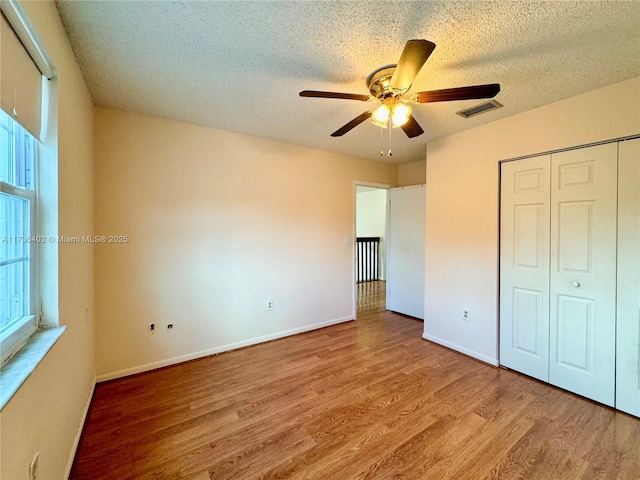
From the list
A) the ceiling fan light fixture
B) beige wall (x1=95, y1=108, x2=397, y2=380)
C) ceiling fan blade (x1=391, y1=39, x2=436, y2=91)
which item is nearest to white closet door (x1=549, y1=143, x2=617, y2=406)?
the ceiling fan light fixture

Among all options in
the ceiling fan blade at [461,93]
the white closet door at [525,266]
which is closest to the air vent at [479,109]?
the white closet door at [525,266]

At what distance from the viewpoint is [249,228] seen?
116 inches

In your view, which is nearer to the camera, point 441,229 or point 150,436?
point 150,436

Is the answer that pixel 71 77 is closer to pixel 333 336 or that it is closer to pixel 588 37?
pixel 588 37

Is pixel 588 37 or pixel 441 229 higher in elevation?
pixel 588 37

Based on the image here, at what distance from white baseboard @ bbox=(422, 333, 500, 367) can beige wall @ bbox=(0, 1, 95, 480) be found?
10.3 ft

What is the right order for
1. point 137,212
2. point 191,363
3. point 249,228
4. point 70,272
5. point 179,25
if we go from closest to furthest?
1. point 179,25
2. point 70,272
3. point 137,212
4. point 191,363
5. point 249,228

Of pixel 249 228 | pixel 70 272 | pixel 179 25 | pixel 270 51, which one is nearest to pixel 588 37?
pixel 270 51

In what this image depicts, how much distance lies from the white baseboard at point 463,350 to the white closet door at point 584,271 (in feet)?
1.44

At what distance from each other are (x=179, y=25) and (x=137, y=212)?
1607 mm

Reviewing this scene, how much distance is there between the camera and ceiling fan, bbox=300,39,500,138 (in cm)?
120

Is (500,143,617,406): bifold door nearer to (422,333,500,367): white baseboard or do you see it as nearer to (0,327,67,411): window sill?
(422,333,500,367): white baseboard

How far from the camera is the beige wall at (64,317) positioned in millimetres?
918

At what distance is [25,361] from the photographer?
0.97 m
